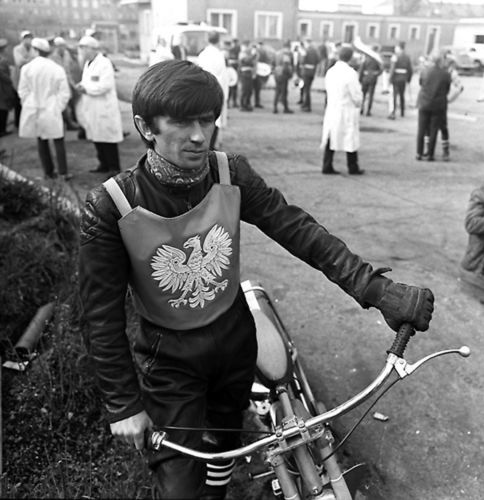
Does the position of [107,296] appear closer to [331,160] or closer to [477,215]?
[477,215]

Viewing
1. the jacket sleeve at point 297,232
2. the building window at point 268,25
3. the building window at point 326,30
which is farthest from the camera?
the building window at point 326,30

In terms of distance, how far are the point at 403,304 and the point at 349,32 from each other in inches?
614

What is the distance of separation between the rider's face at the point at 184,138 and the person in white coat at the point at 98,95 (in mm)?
5567

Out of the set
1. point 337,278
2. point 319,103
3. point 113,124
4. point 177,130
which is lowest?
point 319,103

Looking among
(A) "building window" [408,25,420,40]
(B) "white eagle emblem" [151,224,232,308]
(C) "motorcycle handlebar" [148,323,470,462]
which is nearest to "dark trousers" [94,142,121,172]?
(B) "white eagle emblem" [151,224,232,308]

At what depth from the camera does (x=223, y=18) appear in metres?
18.3

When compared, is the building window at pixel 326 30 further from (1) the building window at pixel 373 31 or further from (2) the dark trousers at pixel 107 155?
(2) the dark trousers at pixel 107 155

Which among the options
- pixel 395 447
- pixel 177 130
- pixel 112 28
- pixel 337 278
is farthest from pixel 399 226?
pixel 112 28

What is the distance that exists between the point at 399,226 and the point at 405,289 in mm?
4125

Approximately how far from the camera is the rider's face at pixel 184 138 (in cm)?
150

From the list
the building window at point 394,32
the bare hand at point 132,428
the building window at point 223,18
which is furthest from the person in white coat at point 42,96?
the building window at point 394,32

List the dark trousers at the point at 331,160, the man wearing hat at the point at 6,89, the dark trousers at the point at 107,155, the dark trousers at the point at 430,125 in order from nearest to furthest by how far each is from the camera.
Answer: the dark trousers at the point at 107,155, the dark trousers at the point at 331,160, the dark trousers at the point at 430,125, the man wearing hat at the point at 6,89

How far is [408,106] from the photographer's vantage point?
14.7 metres

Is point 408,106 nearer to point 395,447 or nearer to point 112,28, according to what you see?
point 112,28
